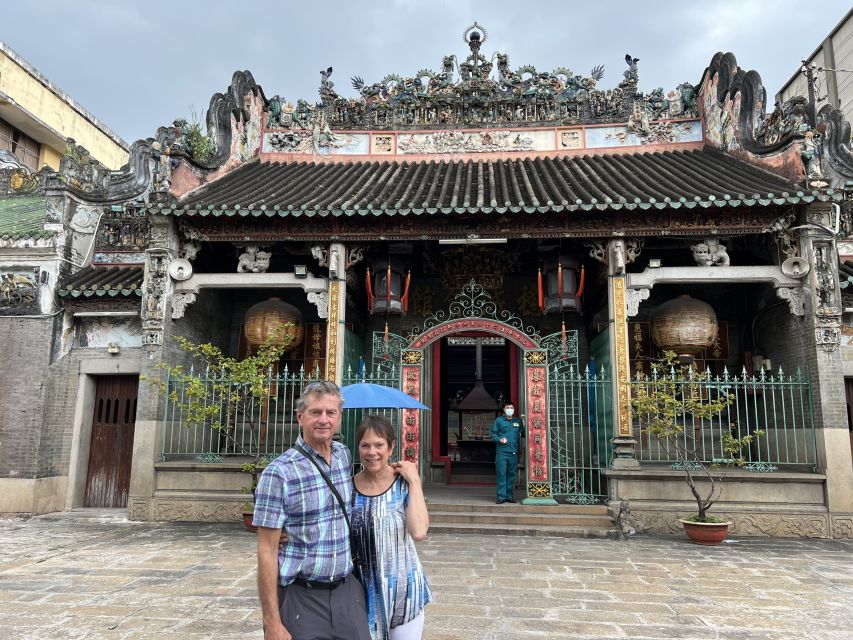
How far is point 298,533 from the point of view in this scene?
217 centimetres

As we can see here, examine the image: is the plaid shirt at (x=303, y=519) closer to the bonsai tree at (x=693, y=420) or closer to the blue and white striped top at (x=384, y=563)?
the blue and white striped top at (x=384, y=563)

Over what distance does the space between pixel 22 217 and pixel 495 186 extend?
8193mm

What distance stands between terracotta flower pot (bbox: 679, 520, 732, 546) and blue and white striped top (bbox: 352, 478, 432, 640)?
5.84 m

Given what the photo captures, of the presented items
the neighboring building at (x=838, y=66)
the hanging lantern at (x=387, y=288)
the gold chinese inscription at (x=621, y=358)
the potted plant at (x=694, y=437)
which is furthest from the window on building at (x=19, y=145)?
the neighboring building at (x=838, y=66)

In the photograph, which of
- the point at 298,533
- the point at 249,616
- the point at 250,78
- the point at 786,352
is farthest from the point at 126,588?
the point at 250,78

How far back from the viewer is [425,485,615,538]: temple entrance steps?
7.51m

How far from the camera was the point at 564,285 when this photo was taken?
8.85 metres

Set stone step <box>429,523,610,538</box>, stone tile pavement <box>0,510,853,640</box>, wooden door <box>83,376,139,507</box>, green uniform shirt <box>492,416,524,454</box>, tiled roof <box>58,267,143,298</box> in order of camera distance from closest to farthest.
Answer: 1. stone tile pavement <box>0,510,853,640</box>
2. stone step <box>429,523,610,538</box>
3. green uniform shirt <box>492,416,524,454</box>
4. tiled roof <box>58,267,143,298</box>
5. wooden door <box>83,376,139,507</box>

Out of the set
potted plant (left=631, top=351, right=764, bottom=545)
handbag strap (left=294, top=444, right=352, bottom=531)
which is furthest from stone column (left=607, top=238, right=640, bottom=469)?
handbag strap (left=294, top=444, right=352, bottom=531)

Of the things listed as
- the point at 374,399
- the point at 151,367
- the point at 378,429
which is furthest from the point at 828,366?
the point at 151,367

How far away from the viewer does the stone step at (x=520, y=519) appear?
7.64m

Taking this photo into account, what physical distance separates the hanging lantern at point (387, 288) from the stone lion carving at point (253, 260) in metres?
1.74

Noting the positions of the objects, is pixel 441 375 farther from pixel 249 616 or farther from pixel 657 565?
pixel 249 616

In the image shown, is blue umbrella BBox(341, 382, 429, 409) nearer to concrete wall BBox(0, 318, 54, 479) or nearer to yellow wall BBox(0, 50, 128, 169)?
concrete wall BBox(0, 318, 54, 479)
